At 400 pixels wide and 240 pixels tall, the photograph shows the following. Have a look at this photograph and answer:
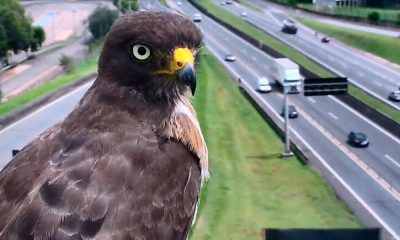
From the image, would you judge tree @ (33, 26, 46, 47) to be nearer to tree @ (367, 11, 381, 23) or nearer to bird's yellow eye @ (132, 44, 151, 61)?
tree @ (367, 11, 381, 23)

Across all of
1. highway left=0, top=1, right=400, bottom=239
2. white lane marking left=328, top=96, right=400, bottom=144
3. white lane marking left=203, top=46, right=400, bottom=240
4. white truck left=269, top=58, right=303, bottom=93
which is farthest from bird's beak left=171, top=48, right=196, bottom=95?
white truck left=269, top=58, right=303, bottom=93

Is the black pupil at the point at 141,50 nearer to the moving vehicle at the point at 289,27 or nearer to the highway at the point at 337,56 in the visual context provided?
the highway at the point at 337,56

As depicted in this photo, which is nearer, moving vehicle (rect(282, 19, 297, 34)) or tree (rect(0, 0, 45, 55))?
tree (rect(0, 0, 45, 55))

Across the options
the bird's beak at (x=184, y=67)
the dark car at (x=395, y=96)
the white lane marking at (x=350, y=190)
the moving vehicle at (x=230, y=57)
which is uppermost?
the bird's beak at (x=184, y=67)

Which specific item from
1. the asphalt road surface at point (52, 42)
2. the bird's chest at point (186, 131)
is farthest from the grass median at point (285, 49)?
the bird's chest at point (186, 131)

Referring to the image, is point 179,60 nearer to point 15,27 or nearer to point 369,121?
point 369,121

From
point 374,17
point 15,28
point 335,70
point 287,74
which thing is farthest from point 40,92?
point 374,17
